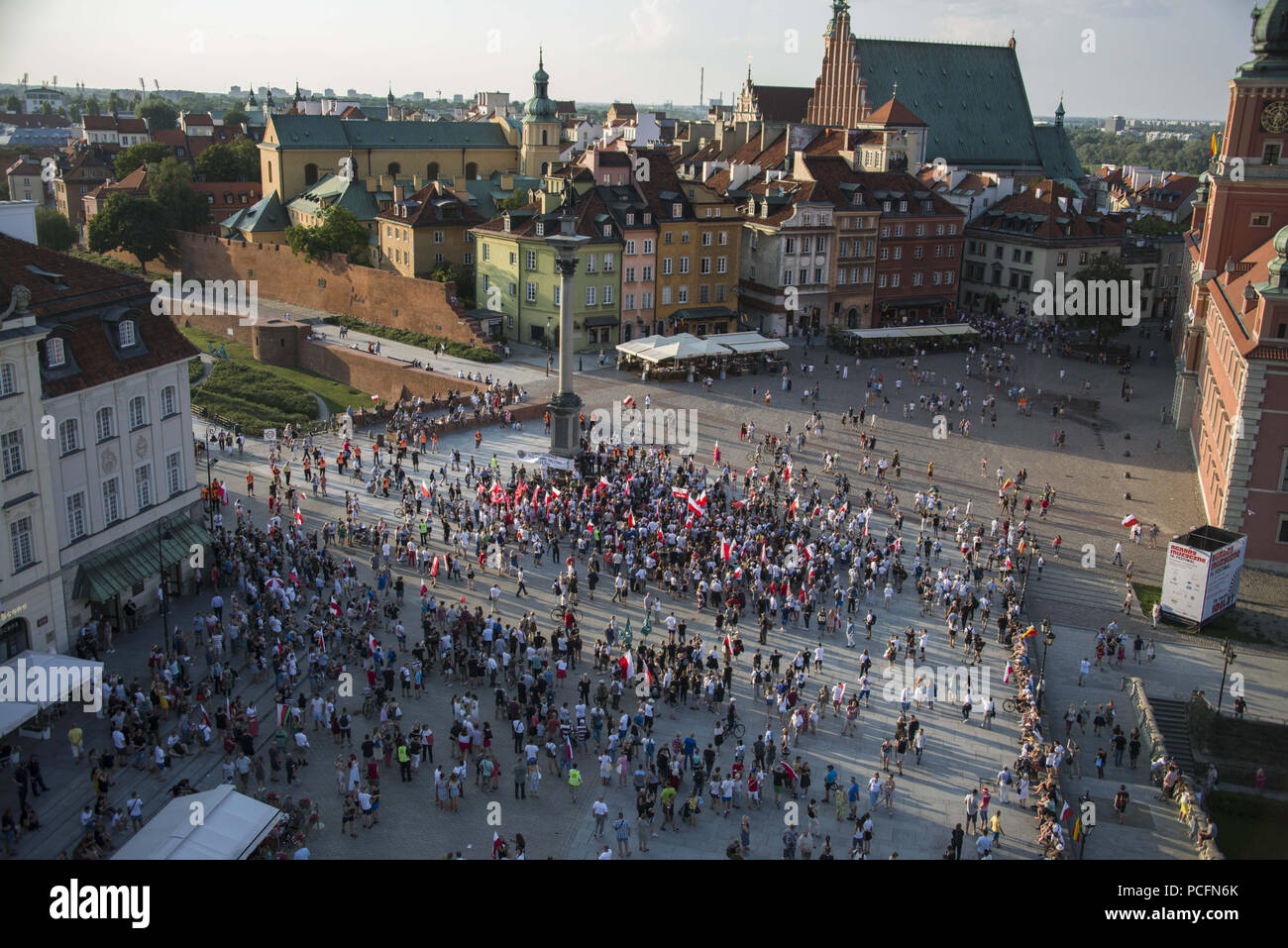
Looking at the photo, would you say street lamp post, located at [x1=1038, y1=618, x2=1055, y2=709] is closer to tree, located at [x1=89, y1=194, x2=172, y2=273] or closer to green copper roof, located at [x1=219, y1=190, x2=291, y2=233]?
green copper roof, located at [x1=219, y1=190, x2=291, y2=233]

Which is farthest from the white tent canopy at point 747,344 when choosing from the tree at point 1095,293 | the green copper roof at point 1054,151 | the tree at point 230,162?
the tree at point 230,162

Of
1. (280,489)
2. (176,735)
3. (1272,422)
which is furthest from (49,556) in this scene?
(1272,422)

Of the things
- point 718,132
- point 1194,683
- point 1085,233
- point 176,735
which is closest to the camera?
point 176,735

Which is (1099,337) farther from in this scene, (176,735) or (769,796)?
(176,735)

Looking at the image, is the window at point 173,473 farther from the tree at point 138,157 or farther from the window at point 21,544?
the tree at point 138,157

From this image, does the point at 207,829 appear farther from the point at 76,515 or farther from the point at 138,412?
the point at 138,412

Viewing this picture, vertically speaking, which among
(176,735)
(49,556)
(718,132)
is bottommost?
(176,735)
